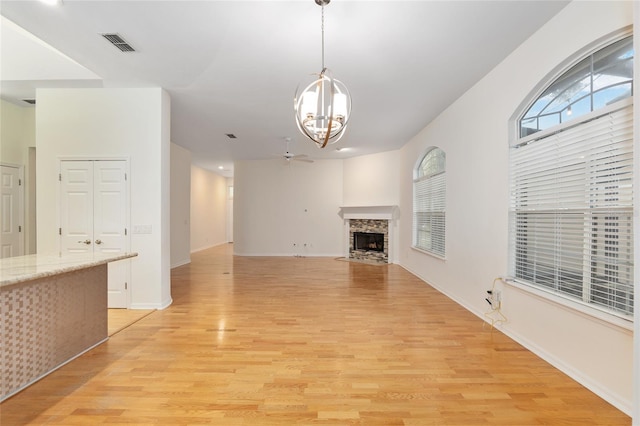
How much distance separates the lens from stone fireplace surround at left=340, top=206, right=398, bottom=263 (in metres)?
8.00

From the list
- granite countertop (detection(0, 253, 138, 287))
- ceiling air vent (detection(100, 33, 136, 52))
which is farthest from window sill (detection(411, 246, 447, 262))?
ceiling air vent (detection(100, 33, 136, 52))

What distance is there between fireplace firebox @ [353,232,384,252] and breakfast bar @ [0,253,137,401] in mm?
6586

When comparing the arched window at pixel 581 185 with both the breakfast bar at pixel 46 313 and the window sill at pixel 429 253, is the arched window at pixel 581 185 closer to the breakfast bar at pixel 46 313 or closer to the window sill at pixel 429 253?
the window sill at pixel 429 253

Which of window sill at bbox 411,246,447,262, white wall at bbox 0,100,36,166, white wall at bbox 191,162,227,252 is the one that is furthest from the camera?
white wall at bbox 191,162,227,252

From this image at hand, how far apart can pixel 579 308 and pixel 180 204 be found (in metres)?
7.96

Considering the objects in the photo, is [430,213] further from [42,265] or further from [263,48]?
[42,265]

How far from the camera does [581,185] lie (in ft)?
7.82

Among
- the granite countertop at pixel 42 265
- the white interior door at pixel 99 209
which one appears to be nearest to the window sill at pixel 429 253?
the granite countertop at pixel 42 265

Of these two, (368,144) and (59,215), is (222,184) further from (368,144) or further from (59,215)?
(59,215)

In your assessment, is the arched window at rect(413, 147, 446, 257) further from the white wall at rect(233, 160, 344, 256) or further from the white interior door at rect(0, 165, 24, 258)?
the white interior door at rect(0, 165, 24, 258)

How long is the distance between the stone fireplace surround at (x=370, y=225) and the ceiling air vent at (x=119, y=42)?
6.39 meters

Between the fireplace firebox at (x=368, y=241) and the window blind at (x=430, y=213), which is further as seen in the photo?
the fireplace firebox at (x=368, y=241)

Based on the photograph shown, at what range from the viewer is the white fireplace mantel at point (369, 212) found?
792 cm

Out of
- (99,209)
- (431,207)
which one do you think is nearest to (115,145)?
(99,209)
